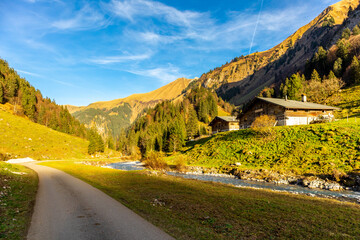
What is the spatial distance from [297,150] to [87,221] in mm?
38332

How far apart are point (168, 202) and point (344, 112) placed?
77.3 metres

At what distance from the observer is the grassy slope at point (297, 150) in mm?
29312

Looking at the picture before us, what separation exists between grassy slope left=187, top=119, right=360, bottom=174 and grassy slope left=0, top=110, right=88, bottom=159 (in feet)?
224

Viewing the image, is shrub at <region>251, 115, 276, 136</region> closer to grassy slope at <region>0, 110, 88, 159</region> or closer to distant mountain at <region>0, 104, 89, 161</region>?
distant mountain at <region>0, 104, 89, 161</region>

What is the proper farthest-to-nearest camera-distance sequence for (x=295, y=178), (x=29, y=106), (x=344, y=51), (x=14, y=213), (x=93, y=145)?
(x=29, y=106) < (x=344, y=51) < (x=93, y=145) < (x=295, y=178) < (x=14, y=213)

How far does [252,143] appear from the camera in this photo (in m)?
46.1

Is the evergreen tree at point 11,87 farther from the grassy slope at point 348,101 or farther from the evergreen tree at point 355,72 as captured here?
the evergreen tree at point 355,72

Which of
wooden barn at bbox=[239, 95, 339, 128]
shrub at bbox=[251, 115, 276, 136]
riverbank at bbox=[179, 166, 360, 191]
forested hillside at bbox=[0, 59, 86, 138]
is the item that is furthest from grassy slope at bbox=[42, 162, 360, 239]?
forested hillside at bbox=[0, 59, 86, 138]

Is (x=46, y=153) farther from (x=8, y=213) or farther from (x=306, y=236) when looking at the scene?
(x=306, y=236)

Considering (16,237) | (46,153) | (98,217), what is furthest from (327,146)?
(46,153)

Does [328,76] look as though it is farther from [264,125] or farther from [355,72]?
[264,125]

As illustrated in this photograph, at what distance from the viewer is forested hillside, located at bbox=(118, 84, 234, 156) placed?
8812cm

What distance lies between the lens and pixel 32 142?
8119 centimetres

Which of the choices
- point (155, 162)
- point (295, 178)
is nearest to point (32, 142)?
point (155, 162)
